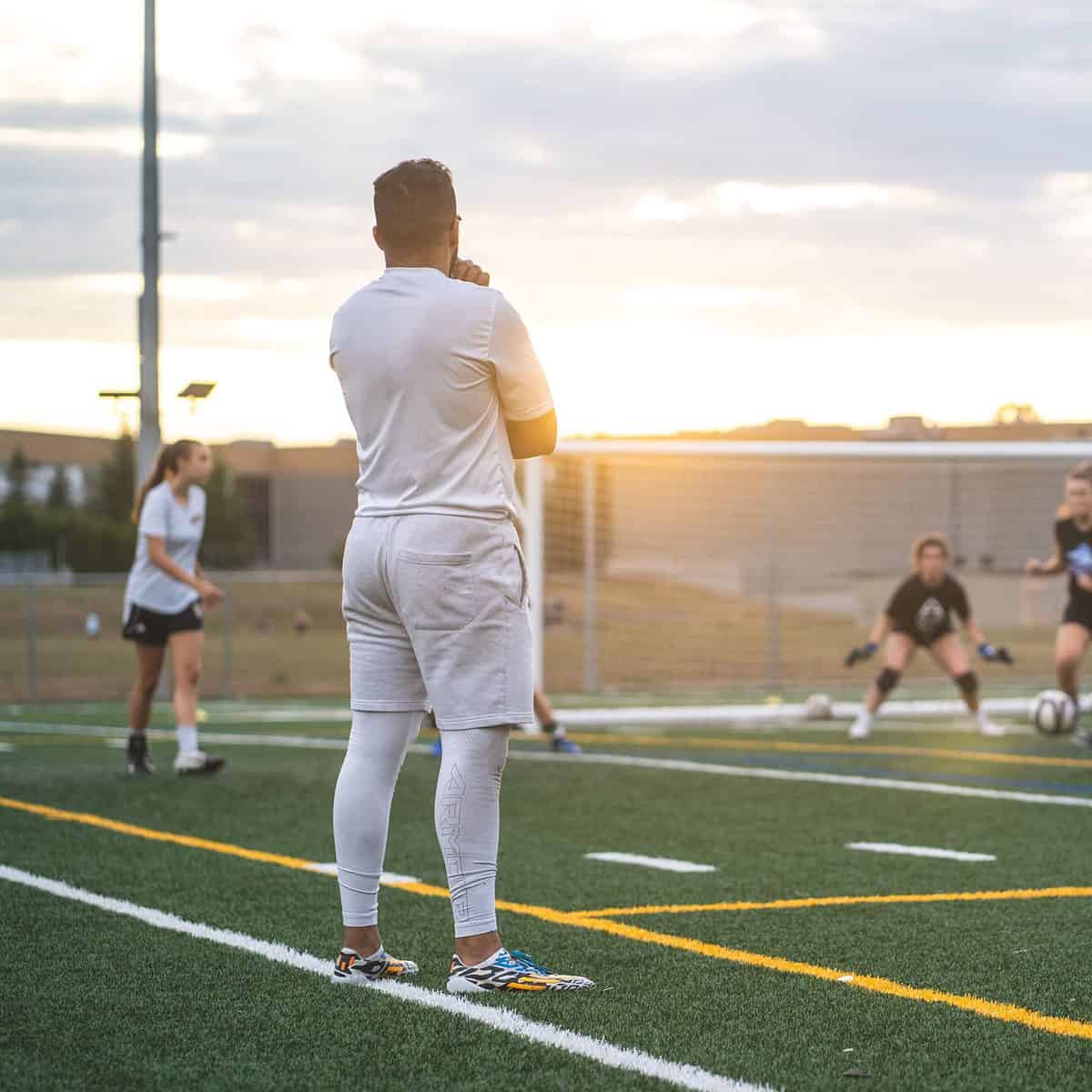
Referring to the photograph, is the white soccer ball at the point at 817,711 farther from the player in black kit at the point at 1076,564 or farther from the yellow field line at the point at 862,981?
the yellow field line at the point at 862,981

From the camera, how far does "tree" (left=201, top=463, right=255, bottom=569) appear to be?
96750mm

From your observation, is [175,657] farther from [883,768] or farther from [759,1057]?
[759,1057]

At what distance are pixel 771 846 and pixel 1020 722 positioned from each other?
29.3 ft

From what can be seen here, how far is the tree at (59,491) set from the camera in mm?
108231

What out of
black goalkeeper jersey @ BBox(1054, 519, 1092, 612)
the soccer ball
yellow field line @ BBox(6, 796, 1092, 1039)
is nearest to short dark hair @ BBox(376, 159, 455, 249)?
yellow field line @ BBox(6, 796, 1092, 1039)

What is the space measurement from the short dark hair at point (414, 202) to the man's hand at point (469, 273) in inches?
4.9

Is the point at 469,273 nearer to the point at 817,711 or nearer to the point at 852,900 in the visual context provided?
the point at 852,900

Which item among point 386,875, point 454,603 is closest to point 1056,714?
point 386,875

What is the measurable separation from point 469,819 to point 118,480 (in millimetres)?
102273

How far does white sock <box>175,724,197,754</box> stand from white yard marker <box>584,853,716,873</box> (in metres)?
3.78

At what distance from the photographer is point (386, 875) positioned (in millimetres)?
7156

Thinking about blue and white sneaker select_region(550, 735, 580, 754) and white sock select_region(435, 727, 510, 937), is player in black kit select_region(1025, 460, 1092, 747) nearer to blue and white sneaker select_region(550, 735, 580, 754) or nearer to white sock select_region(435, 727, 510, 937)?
blue and white sneaker select_region(550, 735, 580, 754)

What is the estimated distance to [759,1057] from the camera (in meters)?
4.19

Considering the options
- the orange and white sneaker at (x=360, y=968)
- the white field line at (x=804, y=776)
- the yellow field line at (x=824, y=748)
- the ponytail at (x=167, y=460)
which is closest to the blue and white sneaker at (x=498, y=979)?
the orange and white sneaker at (x=360, y=968)
